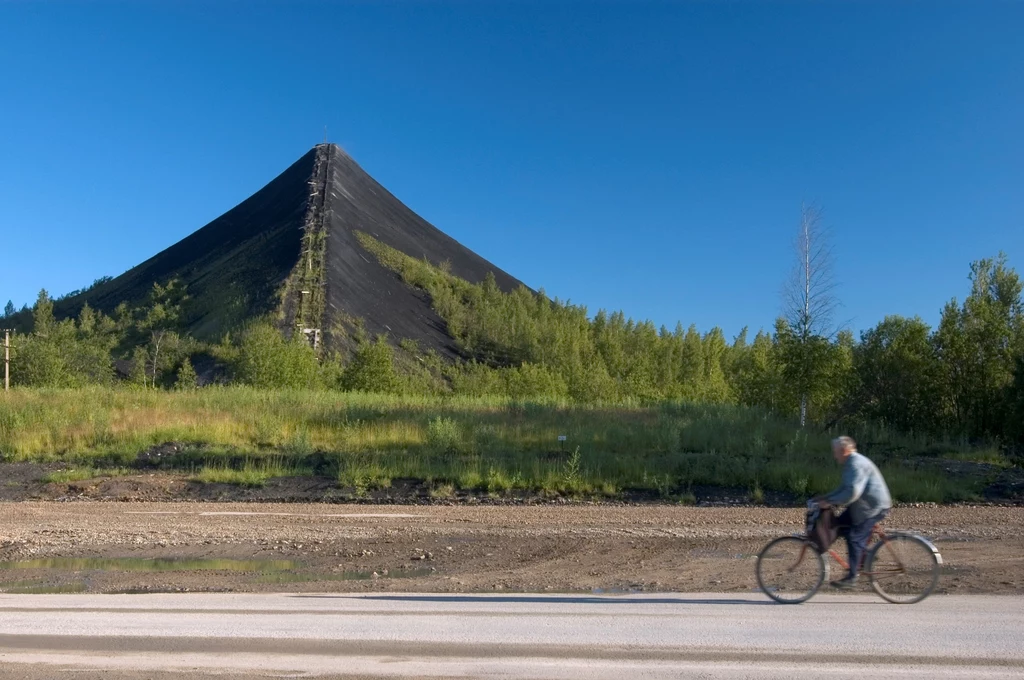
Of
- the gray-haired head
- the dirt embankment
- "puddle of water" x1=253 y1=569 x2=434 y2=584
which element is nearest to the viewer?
the gray-haired head

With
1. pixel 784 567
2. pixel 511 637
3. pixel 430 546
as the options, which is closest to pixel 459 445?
pixel 430 546

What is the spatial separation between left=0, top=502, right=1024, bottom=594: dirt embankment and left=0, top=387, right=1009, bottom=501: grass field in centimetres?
224

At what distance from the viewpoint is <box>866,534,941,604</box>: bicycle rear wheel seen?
8172 mm

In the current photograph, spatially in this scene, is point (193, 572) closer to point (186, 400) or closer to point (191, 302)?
point (186, 400)

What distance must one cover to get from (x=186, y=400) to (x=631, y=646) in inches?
959

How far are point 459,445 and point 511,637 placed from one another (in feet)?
49.3

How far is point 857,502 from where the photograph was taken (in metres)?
8.34

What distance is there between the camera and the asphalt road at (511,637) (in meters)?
6.28

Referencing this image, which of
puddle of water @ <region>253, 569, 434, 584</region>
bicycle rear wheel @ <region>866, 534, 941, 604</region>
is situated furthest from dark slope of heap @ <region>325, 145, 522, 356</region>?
bicycle rear wheel @ <region>866, 534, 941, 604</region>

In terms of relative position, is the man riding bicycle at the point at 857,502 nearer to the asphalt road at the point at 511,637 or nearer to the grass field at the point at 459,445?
the asphalt road at the point at 511,637

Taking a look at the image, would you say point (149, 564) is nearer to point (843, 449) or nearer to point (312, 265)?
point (843, 449)

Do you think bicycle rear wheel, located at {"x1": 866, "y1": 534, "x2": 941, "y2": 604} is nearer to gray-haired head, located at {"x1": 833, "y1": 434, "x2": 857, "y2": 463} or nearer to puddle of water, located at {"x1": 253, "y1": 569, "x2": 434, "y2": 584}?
gray-haired head, located at {"x1": 833, "y1": 434, "x2": 857, "y2": 463}

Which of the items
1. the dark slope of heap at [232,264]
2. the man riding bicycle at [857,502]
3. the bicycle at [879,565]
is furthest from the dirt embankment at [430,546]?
the dark slope of heap at [232,264]

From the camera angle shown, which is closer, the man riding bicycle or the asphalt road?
the asphalt road
